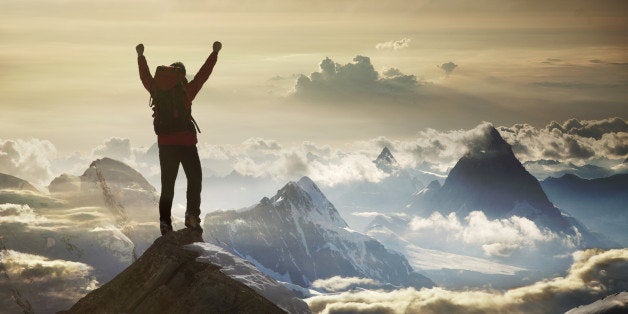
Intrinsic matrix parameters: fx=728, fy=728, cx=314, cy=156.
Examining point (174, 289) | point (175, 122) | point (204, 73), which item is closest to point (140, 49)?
point (204, 73)

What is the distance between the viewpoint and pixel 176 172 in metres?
24.5

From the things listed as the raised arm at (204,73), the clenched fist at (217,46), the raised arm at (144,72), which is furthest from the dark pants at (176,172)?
the clenched fist at (217,46)

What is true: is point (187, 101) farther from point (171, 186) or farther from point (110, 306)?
point (110, 306)

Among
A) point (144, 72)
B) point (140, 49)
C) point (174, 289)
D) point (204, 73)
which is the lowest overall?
point (174, 289)

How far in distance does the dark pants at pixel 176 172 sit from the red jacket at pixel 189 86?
0.93ft

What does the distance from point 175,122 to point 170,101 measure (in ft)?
2.29

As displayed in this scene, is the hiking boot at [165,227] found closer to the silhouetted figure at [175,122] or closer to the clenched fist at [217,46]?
the silhouetted figure at [175,122]

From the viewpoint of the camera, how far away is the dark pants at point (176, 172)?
79.2 ft

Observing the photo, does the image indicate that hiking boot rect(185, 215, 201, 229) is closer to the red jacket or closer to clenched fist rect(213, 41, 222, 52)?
the red jacket

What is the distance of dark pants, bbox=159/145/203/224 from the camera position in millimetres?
24141

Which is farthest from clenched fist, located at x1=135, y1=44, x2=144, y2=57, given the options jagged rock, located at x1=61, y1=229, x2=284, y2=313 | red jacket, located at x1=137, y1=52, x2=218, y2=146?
jagged rock, located at x1=61, y1=229, x2=284, y2=313

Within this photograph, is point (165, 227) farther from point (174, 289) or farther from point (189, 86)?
point (189, 86)

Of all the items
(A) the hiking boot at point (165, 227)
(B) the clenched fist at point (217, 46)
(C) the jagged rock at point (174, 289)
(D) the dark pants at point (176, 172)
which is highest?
(B) the clenched fist at point (217, 46)

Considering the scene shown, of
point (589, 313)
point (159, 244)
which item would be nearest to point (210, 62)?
point (159, 244)
